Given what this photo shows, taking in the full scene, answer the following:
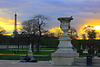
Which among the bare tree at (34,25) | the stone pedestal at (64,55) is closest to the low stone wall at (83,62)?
the stone pedestal at (64,55)

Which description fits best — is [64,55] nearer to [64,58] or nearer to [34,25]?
[64,58]

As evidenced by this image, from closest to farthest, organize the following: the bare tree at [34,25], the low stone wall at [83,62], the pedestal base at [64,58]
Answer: the low stone wall at [83,62], the pedestal base at [64,58], the bare tree at [34,25]

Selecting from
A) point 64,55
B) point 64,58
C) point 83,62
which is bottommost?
point 83,62

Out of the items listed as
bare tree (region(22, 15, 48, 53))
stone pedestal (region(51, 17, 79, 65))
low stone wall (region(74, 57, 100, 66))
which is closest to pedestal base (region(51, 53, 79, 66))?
stone pedestal (region(51, 17, 79, 65))

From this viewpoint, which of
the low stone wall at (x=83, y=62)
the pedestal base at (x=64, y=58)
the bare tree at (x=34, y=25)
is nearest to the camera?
the low stone wall at (x=83, y=62)

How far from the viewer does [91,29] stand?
8612cm

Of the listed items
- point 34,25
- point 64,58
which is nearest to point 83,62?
point 64,58

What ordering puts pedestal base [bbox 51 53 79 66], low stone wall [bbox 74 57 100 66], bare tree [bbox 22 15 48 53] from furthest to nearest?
1. bare tree [bbox 22 15 48 53]
2. pedestal base [bbox 51 53 79 66]
3. low stone wall [bbox 74 57 100 66]

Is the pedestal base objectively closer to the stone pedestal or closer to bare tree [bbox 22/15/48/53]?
the stone pedestal

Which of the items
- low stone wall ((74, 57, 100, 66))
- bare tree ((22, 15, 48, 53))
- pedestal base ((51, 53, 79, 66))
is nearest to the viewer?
low stone wall ((74, 57, 100, 66))

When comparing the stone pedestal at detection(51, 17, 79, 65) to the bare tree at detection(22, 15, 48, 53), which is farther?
the bare tree at detection(22, 15, 48, 53)

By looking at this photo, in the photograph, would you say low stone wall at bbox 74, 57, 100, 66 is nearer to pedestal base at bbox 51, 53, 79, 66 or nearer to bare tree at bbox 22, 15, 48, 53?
pedestal base at bbox 51, 53, 79, 66

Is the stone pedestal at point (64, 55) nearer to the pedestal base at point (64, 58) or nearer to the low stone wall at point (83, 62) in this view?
the pedestal base at point (64, 58)

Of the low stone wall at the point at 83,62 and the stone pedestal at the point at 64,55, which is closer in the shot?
the low stone wall at the point at 83,62
